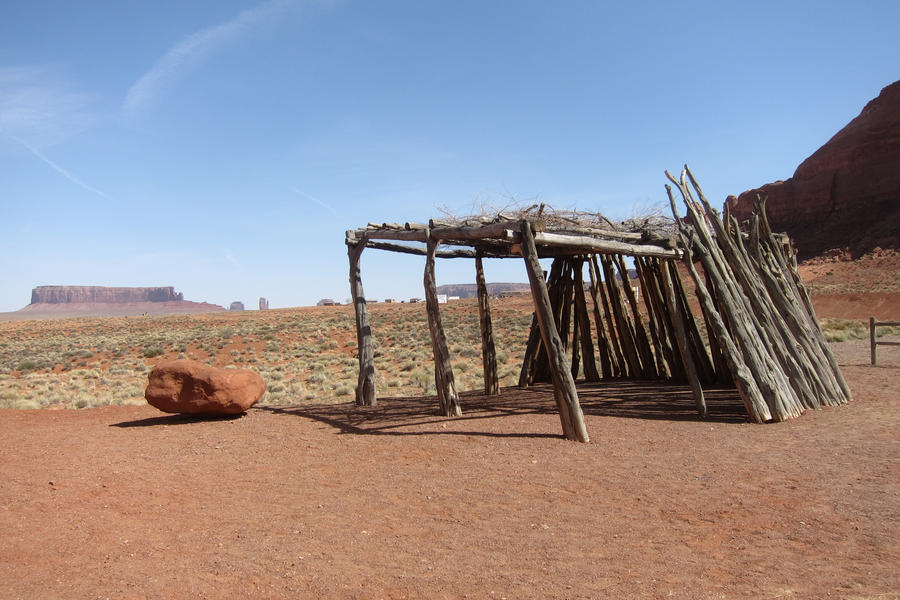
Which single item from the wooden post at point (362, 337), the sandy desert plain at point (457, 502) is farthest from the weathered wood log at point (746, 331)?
the wooden post at point (362, 337)

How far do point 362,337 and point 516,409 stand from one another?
268 centimetres

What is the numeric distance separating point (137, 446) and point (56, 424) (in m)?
2.55

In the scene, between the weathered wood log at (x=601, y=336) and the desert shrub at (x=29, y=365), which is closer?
the weathered wood log at (x=601, y=336)

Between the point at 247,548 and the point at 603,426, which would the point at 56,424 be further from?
the point at 603,426

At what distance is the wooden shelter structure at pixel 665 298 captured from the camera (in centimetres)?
728

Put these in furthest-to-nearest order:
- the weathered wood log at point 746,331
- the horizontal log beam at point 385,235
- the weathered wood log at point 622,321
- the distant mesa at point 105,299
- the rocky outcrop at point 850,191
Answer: the distant mesa at point 105,299
the rocky outcrop at point 850,191
the weathered wood log at point 622,321
the horizontal log beam at point 385,235
the weathered wood log at point 746,331

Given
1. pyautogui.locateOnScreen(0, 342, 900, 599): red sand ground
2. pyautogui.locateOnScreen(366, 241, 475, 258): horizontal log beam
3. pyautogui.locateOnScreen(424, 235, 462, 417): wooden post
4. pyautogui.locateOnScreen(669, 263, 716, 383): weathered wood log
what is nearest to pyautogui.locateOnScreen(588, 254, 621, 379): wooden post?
pyautogui.locateOnScreen(669, 263, 716, 383): weathered wood log

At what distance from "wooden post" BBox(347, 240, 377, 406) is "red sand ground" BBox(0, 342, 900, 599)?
6.17 feet

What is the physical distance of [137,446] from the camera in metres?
7.00

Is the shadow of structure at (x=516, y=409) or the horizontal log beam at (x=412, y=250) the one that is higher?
the horizontal log beam at (x=412, y=250)

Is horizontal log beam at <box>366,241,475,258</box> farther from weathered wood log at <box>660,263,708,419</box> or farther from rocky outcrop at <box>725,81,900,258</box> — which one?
rocky outcrop at <box>725,81,900,258</box>

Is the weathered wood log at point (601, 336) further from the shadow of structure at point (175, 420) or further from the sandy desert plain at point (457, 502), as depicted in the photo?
the shadow of structure at point (175, 420)

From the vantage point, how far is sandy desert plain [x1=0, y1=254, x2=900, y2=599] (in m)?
3.36

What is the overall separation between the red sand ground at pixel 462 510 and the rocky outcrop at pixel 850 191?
51909 millimetres
